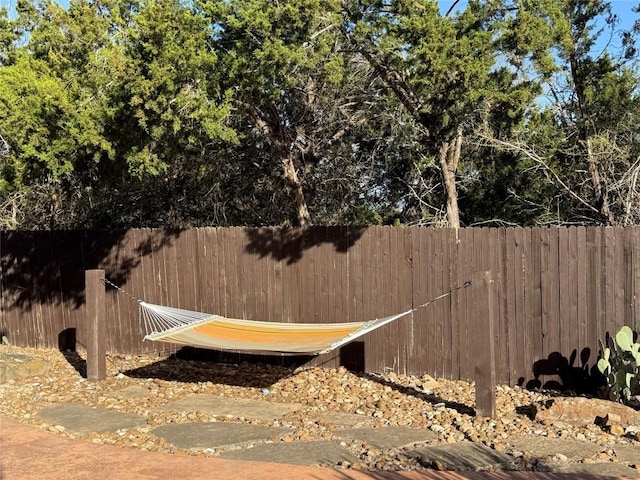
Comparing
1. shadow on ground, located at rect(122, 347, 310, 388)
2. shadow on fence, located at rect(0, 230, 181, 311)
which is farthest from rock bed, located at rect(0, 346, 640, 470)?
shadow on fence, located at rect(0, 230, 181, 311)

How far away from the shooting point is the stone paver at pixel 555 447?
4910 millimetres

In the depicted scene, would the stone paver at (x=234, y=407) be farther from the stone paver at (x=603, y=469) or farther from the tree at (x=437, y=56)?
the tree at (x=437, y=56)

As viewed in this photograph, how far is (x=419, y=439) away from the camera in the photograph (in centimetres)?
532

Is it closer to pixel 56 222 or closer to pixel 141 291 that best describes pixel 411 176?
pixel 141 291

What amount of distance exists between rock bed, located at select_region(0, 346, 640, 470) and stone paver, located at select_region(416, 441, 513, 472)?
0.09 meters

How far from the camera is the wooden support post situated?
5.73m

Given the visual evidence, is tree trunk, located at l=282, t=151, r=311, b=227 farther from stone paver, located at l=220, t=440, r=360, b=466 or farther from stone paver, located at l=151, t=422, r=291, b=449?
stone paver, located at l=220, t=440, r=360, b=466

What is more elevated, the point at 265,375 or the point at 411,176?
the point at 411,176

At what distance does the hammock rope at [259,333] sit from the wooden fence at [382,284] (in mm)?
433

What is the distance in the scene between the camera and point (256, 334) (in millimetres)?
6938

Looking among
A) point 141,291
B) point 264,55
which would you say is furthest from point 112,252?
point 264,55

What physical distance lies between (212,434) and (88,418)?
1398mm

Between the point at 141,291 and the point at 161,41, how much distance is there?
3469mm

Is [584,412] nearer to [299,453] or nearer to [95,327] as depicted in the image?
[299,453]
